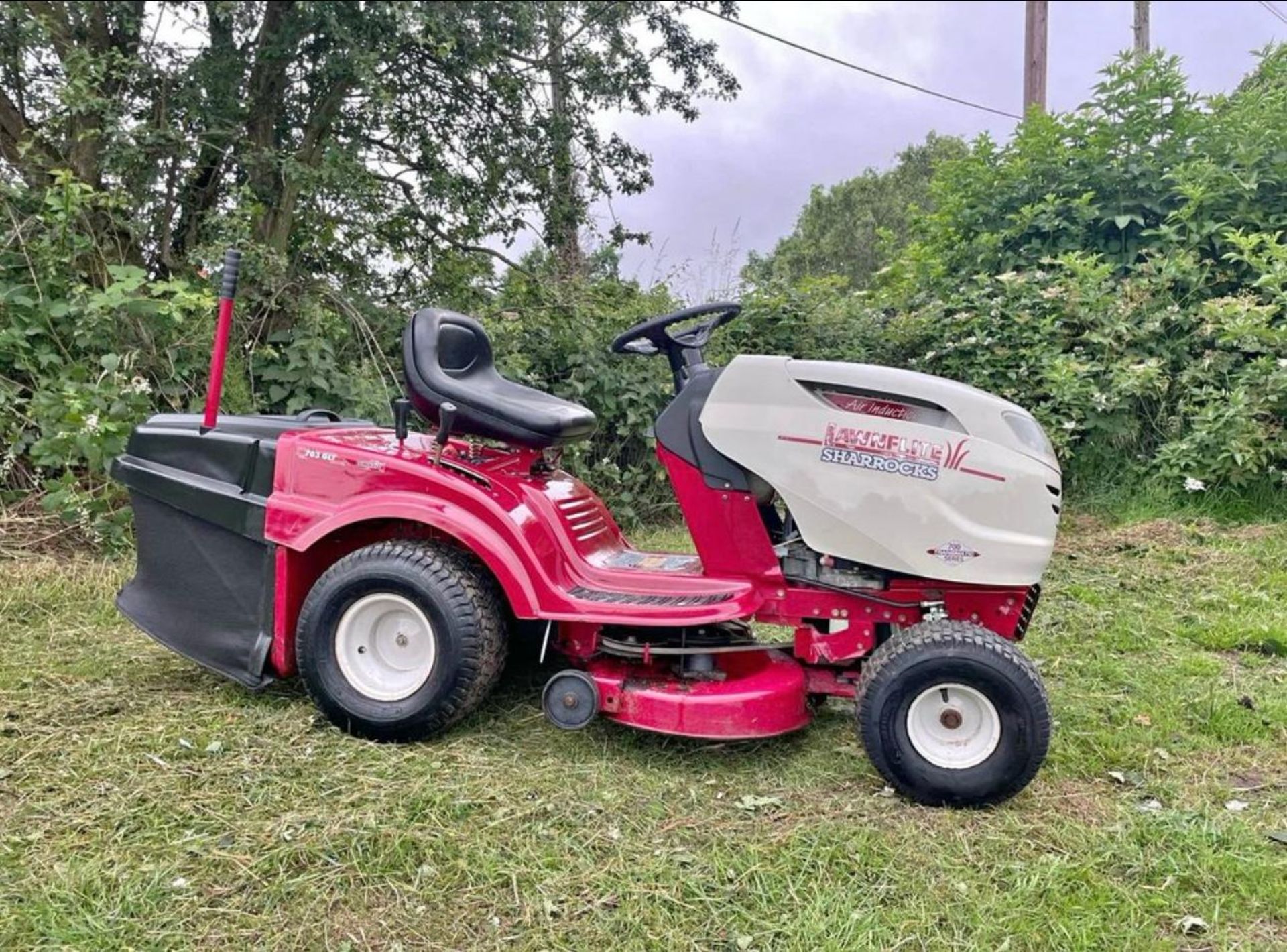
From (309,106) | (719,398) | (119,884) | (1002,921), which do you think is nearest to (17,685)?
(119,884)

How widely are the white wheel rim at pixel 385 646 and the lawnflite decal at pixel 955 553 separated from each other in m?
1.47

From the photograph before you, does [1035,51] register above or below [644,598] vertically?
above

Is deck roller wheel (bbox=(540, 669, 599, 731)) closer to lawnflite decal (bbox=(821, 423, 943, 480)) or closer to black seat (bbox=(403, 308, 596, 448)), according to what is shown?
black seat (bbox=(403, 308, 596, 448))

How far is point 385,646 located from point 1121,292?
18.1 ft

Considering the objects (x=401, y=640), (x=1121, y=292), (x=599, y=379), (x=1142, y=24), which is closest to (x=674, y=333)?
(x=401, y=640)

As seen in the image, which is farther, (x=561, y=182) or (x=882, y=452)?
(x=561, y=182)

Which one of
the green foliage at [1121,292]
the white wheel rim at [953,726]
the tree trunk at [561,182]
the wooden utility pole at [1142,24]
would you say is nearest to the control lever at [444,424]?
the white wheel rim at [953,726]

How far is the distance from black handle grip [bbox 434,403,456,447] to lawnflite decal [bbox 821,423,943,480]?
1134 mm

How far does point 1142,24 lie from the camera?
1191 centimetres

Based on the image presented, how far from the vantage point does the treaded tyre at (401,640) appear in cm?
267

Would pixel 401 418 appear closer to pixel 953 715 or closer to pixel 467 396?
pixel 467 396

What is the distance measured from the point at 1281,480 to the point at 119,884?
19.9ft

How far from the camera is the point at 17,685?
9.85 ft

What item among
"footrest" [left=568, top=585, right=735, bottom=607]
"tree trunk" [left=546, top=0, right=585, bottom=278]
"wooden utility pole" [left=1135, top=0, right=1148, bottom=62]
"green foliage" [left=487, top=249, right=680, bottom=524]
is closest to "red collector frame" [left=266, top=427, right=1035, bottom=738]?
"footrest" [left=568, top=585, right=735, bottom=607]
